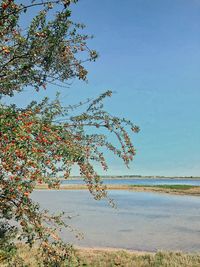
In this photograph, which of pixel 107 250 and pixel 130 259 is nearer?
pixel 130 259

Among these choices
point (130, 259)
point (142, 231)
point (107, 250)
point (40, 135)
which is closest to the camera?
point (40, 135)

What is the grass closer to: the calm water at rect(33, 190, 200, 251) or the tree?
the calm water at rect(33, 190, 200, 251)

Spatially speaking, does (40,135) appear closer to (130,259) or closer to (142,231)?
(130,259)

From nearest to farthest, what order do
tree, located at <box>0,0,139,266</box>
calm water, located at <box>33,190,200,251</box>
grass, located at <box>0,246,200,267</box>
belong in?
tree, located at <box>0,0,139,266</box> → grass, located at <box>0,246,200,267</box> → calm water, located at <box>33,190,200,251</box>

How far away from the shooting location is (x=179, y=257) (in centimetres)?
1789

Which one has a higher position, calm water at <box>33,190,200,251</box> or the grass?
calm water at <box>33,190,200,251</box>

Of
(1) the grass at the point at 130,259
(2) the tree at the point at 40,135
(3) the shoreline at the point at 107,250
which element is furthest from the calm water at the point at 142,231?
(2) the tree at the point at 40,135

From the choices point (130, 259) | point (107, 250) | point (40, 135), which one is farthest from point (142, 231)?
point (40, 135)

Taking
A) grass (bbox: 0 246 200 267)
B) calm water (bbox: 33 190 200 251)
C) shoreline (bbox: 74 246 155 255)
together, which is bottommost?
grass (bbox: 0 246 200 267)

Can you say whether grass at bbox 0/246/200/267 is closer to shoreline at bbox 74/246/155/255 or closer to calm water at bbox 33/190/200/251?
shoreline at bbox 74/246/155/255

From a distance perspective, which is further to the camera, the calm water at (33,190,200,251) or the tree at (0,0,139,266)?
the calm water at (33,190,200,251)

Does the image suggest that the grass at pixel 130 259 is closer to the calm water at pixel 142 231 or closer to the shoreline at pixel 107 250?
the shoreline at pixel 107 250

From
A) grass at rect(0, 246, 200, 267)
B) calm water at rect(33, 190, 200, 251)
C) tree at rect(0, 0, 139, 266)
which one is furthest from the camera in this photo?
calm water at rect(33, 190, 200, 251)

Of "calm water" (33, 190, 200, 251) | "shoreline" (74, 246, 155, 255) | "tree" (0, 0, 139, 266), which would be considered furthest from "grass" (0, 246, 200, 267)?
"tree" (0, 0, 139, 266)
